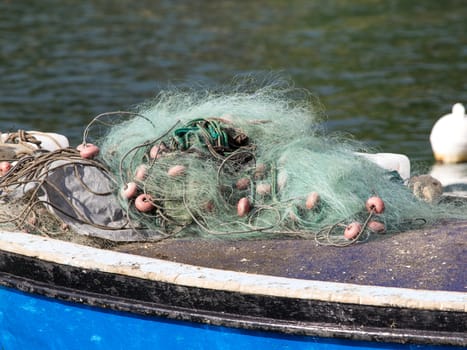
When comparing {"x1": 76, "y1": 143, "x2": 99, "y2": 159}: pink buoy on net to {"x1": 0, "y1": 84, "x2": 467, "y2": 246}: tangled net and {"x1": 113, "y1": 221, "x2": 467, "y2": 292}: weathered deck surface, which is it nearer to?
{"x1": 0, "y1": 84, "x2": 467, "y2": 246}: tangled net

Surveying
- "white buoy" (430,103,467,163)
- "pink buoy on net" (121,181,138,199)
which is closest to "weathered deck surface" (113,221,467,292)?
"pink buoy on net" (121,181,138,199)

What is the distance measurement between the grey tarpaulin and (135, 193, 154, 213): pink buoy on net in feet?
0.34

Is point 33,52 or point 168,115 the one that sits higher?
point 168,115

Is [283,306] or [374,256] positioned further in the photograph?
[374,256]

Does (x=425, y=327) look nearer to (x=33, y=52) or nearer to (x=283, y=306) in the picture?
(x=283, y=306)

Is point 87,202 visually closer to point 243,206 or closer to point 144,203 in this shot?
point 144,203

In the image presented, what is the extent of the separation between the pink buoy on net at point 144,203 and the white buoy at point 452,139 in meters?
5.42

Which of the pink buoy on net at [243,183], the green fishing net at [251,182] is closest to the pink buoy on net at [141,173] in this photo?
the green fishing net at [251,182]

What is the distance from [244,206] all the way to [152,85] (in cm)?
983

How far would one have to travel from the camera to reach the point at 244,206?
461 centimetres

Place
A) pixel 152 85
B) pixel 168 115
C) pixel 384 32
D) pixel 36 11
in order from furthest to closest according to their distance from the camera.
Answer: pixel 36 11
pixel 384 32
pixel 152 85
pixel 168 115

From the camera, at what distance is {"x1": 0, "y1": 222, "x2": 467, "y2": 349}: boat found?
149 inches

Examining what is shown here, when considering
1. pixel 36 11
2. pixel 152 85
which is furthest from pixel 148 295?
pixel 36 11

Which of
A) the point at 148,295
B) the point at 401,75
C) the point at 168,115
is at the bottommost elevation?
the point at 401,75
